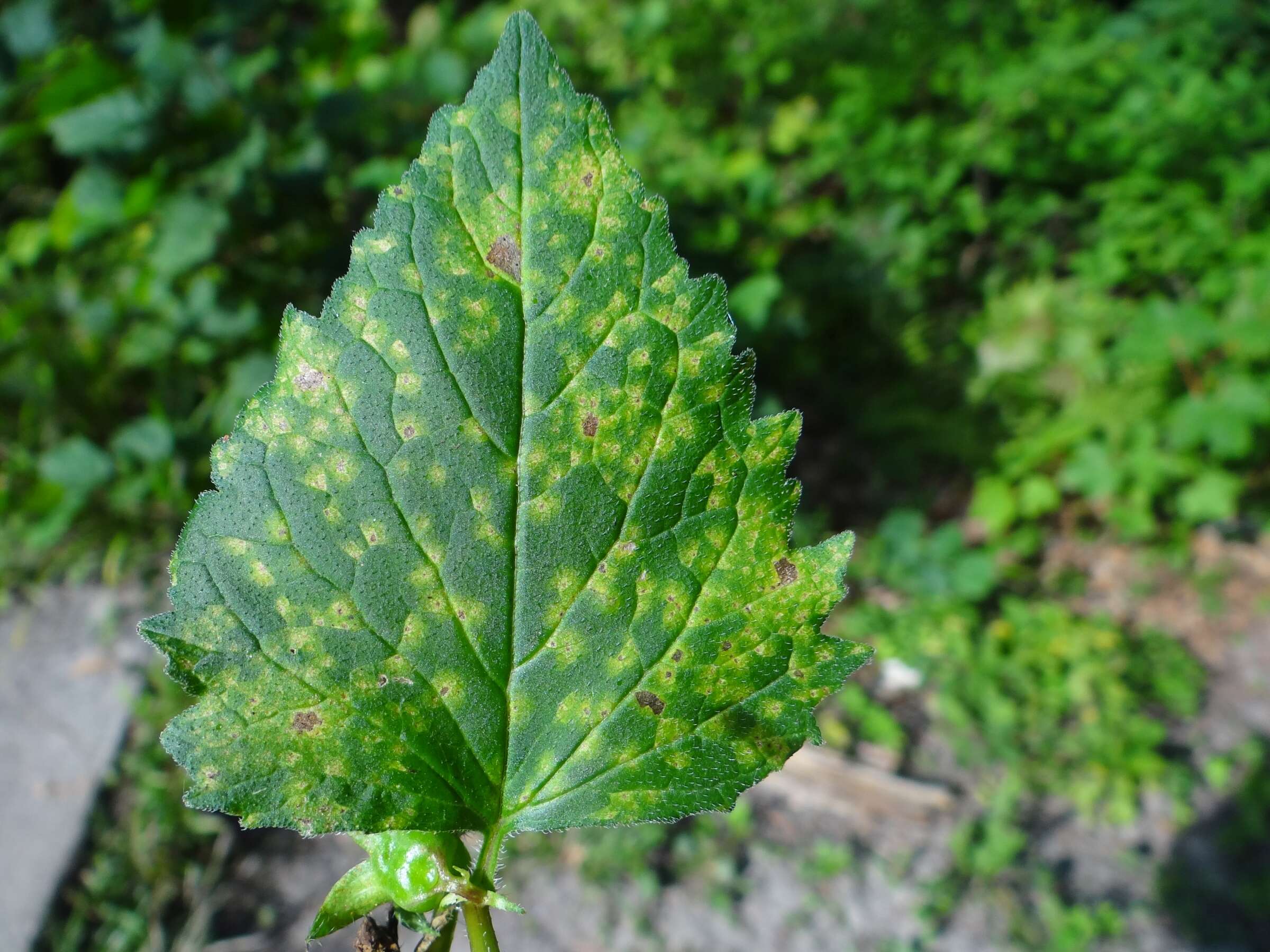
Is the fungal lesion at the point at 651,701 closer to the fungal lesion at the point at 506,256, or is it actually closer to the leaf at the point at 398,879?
the leaf at the point at 398,879

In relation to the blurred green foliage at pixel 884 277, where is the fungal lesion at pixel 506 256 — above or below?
below

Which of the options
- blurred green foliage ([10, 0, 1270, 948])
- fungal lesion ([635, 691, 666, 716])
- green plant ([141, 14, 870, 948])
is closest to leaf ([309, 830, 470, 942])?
green plant ([141, 14, 870, 948])

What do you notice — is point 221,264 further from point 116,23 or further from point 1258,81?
point 1258,81

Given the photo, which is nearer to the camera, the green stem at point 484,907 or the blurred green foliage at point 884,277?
the green stem at point 484,907

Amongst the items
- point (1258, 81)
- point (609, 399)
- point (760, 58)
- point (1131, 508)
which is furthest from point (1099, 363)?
point (609, 399)

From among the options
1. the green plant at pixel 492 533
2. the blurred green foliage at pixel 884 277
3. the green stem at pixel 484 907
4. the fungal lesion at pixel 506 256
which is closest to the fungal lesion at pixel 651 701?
the green plant at pixel 492 533

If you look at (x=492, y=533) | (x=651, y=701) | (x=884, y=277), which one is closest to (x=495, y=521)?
(x=492, y=533)

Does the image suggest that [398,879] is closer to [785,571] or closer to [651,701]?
[651,701]
